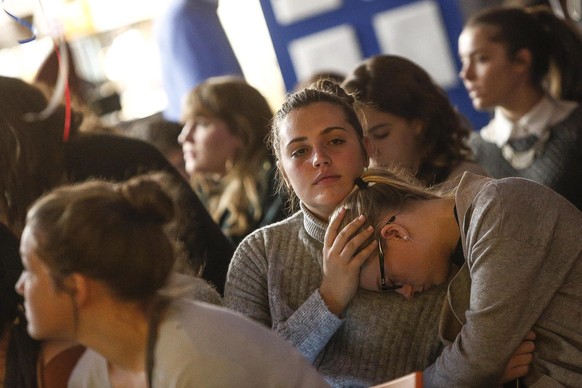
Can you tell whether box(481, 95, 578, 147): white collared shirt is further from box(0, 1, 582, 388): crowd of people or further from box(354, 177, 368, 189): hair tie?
box(354, 177, 368, 189): hair tie

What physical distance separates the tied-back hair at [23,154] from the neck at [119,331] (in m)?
0.55

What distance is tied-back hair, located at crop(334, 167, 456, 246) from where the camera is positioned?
183 cm

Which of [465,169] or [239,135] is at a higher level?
[239,135]

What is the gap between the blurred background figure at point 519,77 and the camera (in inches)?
116

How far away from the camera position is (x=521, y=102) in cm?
301

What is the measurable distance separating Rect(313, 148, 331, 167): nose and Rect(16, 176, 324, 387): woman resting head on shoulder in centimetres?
42

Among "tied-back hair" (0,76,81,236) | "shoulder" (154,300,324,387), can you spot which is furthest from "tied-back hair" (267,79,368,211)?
"shoulder" (154,300,324,387)

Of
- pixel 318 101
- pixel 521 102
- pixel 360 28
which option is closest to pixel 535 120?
pixel 521 102

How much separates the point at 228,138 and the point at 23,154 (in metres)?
1.16

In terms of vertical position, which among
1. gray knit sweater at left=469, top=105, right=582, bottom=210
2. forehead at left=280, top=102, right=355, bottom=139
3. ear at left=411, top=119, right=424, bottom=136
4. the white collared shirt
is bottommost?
gray knit sweater at left=469, top=105, right=582, bottom=210

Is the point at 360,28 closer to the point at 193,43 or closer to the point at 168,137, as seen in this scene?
the point at 193,43

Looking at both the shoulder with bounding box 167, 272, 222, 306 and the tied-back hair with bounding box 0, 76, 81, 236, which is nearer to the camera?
the shoulder with bounding box 167, 272, 222, 306

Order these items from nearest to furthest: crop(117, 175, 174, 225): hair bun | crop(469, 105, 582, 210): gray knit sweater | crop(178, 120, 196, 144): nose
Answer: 1. crop(117, 175, 174, 225): hair bun
2. crop(469, 105, 582, 210): gray knit sweater
3. crop(178, 120, 196, 144): nose

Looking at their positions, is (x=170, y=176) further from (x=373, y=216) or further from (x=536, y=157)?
(x=536, y=157)
